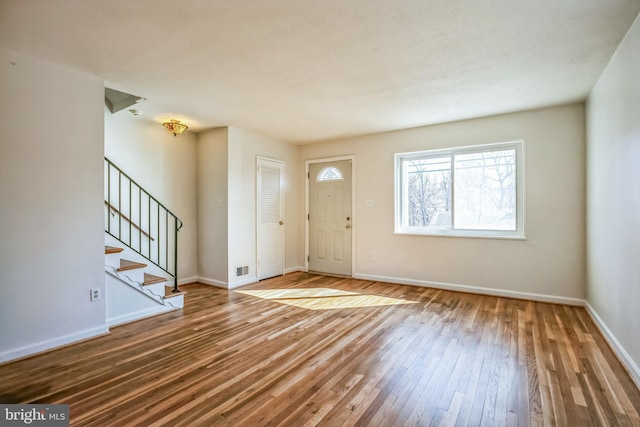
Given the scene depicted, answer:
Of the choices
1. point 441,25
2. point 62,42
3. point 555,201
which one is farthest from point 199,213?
Answer: point 555,201

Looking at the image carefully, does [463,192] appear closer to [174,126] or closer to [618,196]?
[618,196]

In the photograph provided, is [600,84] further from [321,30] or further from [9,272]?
[9,272]

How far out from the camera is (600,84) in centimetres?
310

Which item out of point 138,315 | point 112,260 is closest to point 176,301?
point 138,315

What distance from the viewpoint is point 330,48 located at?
2.52 metres

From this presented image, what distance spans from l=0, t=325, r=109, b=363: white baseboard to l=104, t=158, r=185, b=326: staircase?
0.21 m

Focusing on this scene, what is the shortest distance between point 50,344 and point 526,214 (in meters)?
5.40

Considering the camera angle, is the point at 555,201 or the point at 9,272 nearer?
the point at 9,272

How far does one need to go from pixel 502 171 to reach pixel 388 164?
166cm

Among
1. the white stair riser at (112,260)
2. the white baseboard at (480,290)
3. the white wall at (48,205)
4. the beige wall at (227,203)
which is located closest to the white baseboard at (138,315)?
the white wall at (48,205)

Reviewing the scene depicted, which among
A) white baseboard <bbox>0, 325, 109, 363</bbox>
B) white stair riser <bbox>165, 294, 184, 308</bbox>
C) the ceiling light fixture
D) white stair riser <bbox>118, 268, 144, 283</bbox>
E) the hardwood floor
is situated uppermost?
the ceiling light fixture

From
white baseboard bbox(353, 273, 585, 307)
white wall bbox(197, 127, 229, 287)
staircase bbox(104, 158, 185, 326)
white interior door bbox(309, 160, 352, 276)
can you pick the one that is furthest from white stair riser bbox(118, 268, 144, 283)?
white baseboard bbox(353, 273, 585, 307)

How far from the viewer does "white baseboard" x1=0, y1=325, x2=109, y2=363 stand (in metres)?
2.52

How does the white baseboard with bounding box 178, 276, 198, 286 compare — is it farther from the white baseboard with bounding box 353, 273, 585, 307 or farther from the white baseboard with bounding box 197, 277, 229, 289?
the white baseboard with bounding box 353, 273, 585, 307
